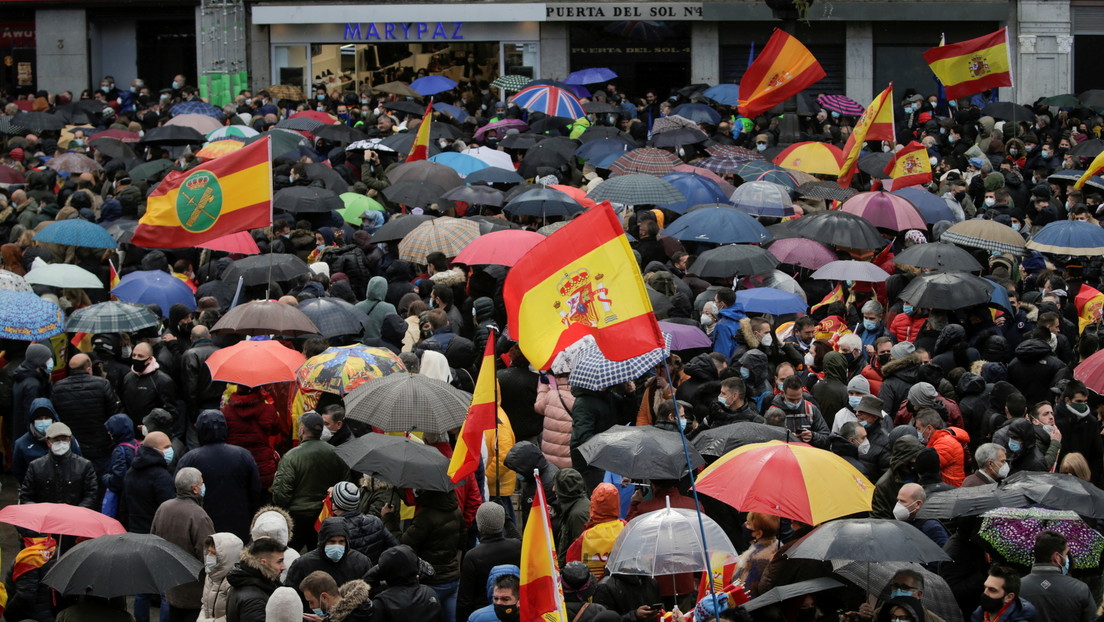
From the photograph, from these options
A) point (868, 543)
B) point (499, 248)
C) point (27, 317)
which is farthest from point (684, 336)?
point (27, 317)

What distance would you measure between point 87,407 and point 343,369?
191 cm

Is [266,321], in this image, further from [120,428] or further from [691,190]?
[691,190]

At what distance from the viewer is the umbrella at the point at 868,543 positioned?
7.61 meters

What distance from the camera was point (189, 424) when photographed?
11617 millimetres

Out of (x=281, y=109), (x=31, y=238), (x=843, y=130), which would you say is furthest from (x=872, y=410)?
(x=281, y=109)

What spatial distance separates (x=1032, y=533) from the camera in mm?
8133

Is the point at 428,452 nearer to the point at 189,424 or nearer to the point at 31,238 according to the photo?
the point at 189,424

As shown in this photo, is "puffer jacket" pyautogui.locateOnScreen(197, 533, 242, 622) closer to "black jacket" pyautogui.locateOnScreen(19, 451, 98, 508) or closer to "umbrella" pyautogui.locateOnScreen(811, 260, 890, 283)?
"black jacket" pyautogui.locateOnScreen(19, 451, 98, 508)

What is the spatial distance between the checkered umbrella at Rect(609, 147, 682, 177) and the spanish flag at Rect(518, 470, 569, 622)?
10.8 meters

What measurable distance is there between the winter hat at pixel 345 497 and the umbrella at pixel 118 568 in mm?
1039

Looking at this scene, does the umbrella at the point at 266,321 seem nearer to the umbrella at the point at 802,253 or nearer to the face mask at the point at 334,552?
the face mask at the point at 334,552

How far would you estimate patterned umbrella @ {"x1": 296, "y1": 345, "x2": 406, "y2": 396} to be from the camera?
10.6m

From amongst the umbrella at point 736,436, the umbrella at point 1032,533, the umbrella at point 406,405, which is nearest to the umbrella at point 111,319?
the umbrella at point 406,405

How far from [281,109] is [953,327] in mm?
16675
